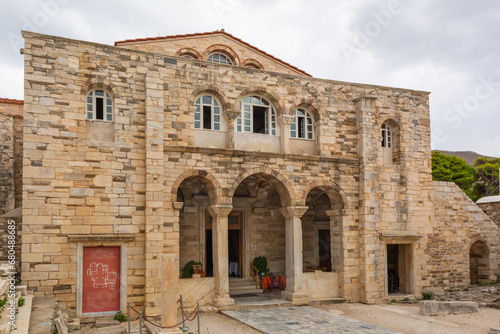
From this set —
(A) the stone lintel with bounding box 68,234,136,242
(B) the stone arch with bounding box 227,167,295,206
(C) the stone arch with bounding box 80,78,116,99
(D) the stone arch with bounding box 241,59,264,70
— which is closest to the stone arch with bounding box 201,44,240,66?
(D) the stone arch with bounding box 241,59,264,70

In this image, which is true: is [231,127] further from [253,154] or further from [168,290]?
[168,290]

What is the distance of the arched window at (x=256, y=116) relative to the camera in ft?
47.5

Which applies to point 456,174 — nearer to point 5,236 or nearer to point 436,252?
point 436,252

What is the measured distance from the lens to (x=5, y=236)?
14.9 meters


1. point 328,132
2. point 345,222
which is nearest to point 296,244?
point 345,222

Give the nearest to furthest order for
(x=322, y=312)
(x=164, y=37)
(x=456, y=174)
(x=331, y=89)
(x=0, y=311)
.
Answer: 1. (x=0, y=311)
2. (x=322, y=312)
3. (x=331, y=89)
4. (x=164, y=37)
5. (x=456, y=174)

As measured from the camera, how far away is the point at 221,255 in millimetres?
13438

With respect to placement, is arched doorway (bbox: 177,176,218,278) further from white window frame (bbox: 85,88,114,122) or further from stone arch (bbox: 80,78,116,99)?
stone arch (bbox: 80,78,116,99)

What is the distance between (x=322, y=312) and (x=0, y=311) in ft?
28.3

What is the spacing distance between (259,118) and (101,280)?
7.11 meters

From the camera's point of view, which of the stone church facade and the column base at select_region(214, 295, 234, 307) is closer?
the stone church facade

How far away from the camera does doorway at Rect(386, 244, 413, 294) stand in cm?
1588

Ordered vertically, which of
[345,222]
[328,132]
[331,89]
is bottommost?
[345,222]

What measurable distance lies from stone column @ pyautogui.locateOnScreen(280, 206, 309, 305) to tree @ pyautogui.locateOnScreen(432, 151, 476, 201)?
2255 centimetres
